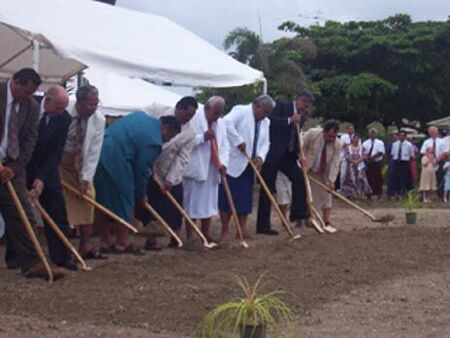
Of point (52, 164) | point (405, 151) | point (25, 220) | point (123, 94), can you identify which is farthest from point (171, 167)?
point (405, 151)

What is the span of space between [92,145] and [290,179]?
4.14 meters

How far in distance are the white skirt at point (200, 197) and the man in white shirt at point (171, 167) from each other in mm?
588

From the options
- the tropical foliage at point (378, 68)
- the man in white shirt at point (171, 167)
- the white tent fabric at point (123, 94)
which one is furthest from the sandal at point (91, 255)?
the tropical foliage at point (378, 68)

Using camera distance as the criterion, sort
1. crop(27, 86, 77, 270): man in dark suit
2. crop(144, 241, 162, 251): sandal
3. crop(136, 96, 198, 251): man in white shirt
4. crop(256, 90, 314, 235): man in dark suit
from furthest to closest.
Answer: crop(256, 90, 314, 235): man in dark suit
crop(144, 241, 162, 251): sandal
crop(136, 96, 198, 251): man in white shirt
crop(27, 86, 77, 270): man in dark suit

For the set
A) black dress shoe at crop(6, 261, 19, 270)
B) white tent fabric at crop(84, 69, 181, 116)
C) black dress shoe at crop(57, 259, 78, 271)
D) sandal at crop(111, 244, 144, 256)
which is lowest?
sandal at crop(111, 244, 144, 256)

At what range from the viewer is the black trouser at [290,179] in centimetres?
1271

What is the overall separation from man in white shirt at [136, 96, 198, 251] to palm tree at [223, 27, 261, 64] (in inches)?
633

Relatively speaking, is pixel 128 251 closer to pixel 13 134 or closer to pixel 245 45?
pixel 13 134

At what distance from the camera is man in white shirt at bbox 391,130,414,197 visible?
2205 cm

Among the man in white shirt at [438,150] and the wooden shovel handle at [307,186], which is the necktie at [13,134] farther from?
the man in white shirt at [438,150]

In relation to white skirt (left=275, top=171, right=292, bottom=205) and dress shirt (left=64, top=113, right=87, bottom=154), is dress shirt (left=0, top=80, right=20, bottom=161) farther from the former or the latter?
white skirt (left=275, top=171, right=292, bottom=205)

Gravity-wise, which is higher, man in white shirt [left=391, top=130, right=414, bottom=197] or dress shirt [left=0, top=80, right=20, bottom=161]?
dress shirt [left=0, top=80, right=20, bottom=161]

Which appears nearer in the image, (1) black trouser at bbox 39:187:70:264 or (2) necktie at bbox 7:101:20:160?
(2) necktie at bbox 7:101:20:160

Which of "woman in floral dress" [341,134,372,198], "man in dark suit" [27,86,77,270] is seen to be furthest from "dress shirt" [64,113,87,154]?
"woman in floral dress" [341,134,372,198]
